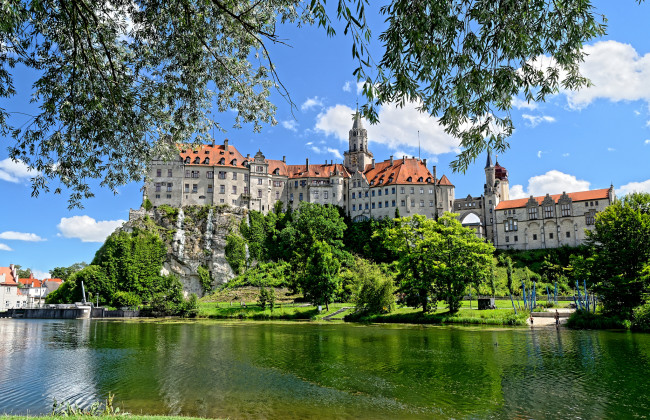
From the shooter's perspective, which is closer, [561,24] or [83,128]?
[561,24]

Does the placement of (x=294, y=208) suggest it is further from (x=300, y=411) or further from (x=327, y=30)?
(x=327, y=30)

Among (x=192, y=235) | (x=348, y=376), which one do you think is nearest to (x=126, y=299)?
(x=192, y=235)

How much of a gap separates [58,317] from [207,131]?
2520 inches

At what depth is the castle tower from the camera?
94.8 metres

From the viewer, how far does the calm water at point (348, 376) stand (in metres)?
12.7

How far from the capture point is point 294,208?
87000 mm

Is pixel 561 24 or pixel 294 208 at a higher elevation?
pixel 294 208

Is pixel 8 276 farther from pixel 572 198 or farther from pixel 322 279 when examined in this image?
pixel 572 198

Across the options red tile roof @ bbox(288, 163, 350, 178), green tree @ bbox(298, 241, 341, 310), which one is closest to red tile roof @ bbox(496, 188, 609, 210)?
red tile roof @ bbox(288, 163, 350, 178)

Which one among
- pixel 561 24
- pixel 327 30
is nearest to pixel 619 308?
pixel 561 24

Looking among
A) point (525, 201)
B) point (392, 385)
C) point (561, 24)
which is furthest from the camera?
point (525, 201)

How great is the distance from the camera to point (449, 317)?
127 feet

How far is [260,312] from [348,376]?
35.9 metres

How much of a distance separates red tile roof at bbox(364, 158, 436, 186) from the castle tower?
4042 millimetres
